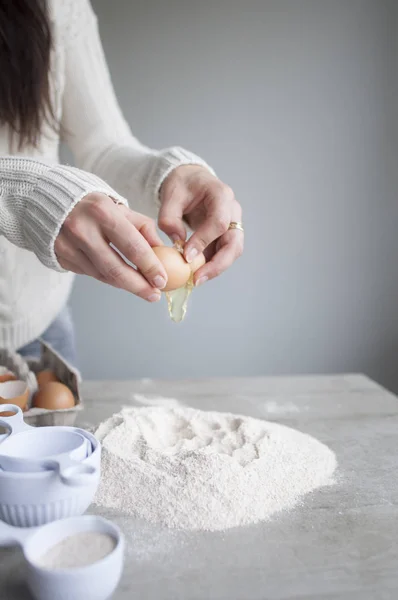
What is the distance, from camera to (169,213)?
97 cm

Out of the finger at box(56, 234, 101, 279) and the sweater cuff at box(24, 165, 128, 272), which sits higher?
the sweater cuff at box(24, 165, 128, 272)

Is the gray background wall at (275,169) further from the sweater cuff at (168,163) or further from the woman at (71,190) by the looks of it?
the sweater cuff at (168,163)

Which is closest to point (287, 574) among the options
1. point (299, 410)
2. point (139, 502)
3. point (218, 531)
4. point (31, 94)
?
point (218, 531)

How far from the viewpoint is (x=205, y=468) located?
785mm

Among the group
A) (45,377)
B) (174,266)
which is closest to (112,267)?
(174,266)

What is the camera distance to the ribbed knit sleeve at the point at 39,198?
2.46 feet

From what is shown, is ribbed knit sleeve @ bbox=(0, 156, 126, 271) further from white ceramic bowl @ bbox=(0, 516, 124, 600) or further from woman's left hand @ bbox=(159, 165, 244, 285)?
white ceramic bowl @ bbox=(0, 516, 124, 600)

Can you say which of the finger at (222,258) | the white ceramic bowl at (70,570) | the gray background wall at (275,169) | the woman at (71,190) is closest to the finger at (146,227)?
the woman at (71,190)

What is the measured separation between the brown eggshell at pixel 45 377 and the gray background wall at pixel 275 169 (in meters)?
1.09

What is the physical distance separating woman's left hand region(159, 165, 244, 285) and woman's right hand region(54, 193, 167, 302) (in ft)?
0.47

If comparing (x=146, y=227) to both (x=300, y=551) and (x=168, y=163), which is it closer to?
(x=168, y=163)

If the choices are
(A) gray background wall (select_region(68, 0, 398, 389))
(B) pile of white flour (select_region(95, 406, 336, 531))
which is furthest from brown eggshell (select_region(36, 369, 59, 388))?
(A) gray background wall (select_region(68, 0, 398, 389))

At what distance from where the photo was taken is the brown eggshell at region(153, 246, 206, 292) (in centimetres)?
84

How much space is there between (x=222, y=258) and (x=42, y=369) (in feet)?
1.34
